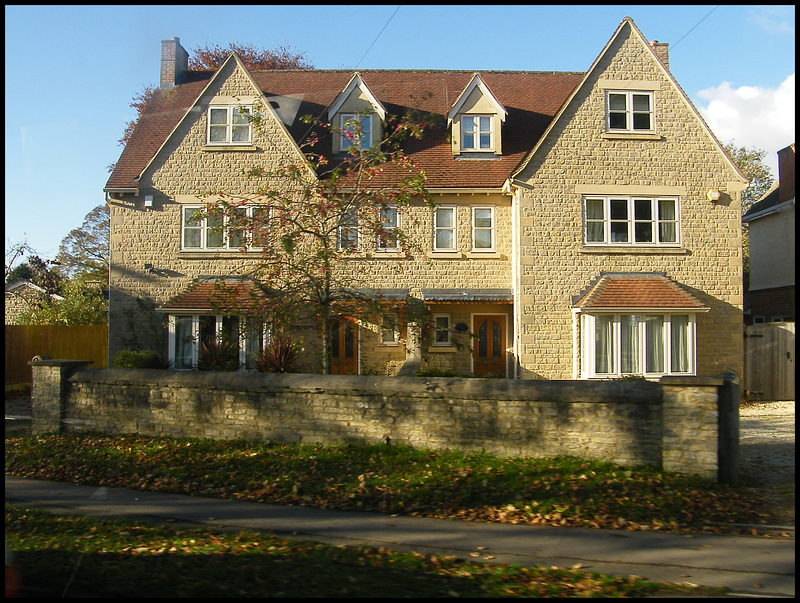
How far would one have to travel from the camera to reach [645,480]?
9.49 metres

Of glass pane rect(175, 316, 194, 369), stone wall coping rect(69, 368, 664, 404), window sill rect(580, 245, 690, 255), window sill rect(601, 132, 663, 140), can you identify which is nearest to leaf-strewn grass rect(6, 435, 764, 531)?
stone wall coping rect(69, 368, 664, 404)

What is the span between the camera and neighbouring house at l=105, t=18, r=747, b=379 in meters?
19.7

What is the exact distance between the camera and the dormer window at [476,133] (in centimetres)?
2222

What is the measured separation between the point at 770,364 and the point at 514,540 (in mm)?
15732

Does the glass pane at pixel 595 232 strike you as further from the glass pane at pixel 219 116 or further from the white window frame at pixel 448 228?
the glass pane at pixel 219 116

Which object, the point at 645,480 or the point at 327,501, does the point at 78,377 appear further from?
the point at 645,480

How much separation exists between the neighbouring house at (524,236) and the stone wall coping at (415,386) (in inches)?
259

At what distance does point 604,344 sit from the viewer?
19.1 metres

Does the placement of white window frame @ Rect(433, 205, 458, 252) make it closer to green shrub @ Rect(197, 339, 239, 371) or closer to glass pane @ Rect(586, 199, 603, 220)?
glass pane @ Rect(586, 199, 603, 220)

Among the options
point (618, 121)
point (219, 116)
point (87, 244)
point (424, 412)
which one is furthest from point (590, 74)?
point (87, 244)

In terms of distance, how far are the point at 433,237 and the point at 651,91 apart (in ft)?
25.3

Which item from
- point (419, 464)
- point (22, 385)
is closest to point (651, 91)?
point (419, 464)

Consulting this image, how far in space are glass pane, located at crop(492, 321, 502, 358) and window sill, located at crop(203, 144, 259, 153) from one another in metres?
9.33

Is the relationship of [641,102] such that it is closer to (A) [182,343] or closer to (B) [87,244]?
(A) [182,343]
